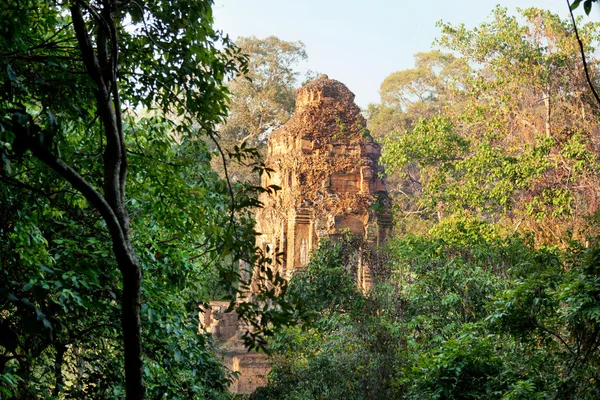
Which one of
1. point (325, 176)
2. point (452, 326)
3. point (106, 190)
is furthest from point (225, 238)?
point (325, 176)

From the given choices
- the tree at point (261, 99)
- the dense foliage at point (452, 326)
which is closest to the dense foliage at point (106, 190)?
the dense foliage at point (452, 326)

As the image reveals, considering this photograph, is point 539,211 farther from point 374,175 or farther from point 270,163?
point 270,163

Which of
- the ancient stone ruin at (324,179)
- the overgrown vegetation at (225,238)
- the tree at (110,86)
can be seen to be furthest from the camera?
the ancient stone ruin at (324,179)

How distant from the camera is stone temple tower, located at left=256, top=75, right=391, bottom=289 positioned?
15.2 m

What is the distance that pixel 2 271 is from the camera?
14.4ft

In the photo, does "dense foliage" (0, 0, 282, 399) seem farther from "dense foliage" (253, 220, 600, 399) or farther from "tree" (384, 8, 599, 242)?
"tree" (384, 8, 599, 242)

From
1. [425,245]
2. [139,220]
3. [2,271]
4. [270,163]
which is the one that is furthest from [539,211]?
[2,271]

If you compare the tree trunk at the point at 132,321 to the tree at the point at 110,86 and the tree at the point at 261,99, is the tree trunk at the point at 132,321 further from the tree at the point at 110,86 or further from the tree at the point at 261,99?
the tree at the point at 261,99

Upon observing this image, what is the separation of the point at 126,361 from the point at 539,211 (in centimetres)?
1185

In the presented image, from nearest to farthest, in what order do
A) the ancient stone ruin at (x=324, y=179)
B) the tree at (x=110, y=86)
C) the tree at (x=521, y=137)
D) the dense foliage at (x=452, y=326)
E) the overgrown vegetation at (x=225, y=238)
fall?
1. the tree at (x=110, y=86)
2. the overgrown vegetation at (x=225, y=238)
3. the dense foliage at (x=452, y=326)
4. the tree at (x=521, y=137)
5. the ancient stone ruin at (x=324, y=179)

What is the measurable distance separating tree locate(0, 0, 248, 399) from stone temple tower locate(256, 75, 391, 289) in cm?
1049

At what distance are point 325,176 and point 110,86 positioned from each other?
12.4 m

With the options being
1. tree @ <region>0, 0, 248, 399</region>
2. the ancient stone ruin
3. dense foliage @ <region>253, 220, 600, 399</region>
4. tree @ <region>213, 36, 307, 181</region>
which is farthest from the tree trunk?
tree @ <region>213, 36, 307, 181</region>

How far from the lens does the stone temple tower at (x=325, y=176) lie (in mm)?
15164
